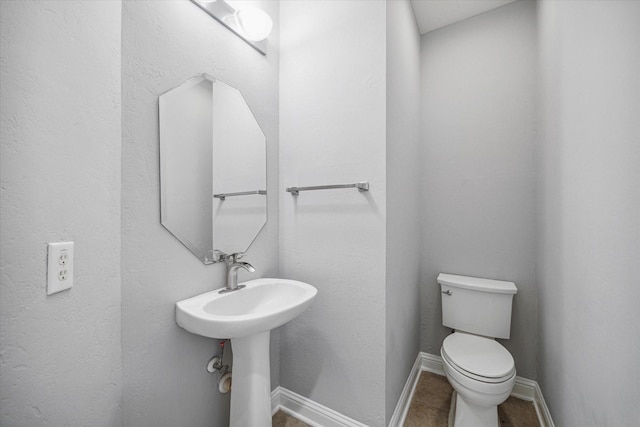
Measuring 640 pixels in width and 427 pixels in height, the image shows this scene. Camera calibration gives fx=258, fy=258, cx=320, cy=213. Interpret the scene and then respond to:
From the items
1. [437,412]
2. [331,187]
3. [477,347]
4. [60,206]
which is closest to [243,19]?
[331,187]

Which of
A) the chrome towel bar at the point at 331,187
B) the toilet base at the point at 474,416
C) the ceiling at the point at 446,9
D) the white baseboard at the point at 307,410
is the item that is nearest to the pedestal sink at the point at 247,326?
the white baseboard at the point at 307,410

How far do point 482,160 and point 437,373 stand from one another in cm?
158

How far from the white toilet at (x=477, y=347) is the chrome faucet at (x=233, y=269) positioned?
1.16 m

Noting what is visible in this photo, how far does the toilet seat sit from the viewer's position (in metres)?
1.22

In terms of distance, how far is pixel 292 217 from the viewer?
1497 mm

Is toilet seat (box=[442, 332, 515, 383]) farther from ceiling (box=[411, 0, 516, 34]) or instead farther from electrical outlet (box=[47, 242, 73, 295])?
ceiling (box=[411, 0, 516, 34])

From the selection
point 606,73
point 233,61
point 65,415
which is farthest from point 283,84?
point 65,415

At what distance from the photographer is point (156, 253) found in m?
0.97

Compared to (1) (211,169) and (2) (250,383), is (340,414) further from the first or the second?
(1) (211,169)

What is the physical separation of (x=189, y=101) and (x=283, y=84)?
2.07 ft

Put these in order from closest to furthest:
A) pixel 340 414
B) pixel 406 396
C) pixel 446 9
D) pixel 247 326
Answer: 1. pixel 247 326
2. pixel 340 414
3. pixel 406 396
4. pixel 446 9

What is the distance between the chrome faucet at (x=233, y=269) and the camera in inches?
46.8

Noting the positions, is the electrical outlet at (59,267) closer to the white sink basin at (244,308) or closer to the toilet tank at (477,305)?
the white sink basin at (244,308)

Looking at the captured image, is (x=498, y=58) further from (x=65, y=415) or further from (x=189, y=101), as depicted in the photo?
(x=65, y=415)
